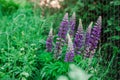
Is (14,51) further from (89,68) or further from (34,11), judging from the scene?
(34,11)

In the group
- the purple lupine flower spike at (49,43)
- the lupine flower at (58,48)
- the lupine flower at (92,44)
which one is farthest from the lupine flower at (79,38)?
the purple lupine flower spike at (49,43)

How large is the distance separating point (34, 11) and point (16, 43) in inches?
82.4

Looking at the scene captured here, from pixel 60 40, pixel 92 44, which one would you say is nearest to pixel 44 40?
pixel 60 40

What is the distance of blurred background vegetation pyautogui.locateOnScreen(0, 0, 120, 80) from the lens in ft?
14.9

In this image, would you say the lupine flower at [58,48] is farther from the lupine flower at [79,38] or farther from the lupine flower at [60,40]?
the lupine flower at [79,38]

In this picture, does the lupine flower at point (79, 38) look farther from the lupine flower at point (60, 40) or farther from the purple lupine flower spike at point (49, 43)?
the purple lupine flower spike at point (49, 43)

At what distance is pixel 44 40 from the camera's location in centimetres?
555

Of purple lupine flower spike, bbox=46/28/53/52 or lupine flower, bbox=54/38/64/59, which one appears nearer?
lupine flower, bbox=54/38/64/59

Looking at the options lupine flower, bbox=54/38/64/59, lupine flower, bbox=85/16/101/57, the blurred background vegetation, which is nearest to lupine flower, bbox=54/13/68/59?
lupine flower, bbox=54/38/64/59

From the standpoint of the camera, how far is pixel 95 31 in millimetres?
4656

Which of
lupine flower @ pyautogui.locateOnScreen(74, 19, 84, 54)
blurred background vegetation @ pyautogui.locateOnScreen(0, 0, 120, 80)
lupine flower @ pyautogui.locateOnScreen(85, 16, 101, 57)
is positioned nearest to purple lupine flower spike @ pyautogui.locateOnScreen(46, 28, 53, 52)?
blurred background vegetation @ pyautogui.locateOnScreen(0, 0, 120, 80)

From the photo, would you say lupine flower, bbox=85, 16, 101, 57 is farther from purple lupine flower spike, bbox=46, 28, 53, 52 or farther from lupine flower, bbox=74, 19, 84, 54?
purple lupine flower spike, bbox=46, 28, 53, 52

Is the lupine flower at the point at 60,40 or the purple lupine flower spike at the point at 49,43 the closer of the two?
the lupine flower at the point at 60,40

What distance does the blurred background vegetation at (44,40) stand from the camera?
4.55 m
